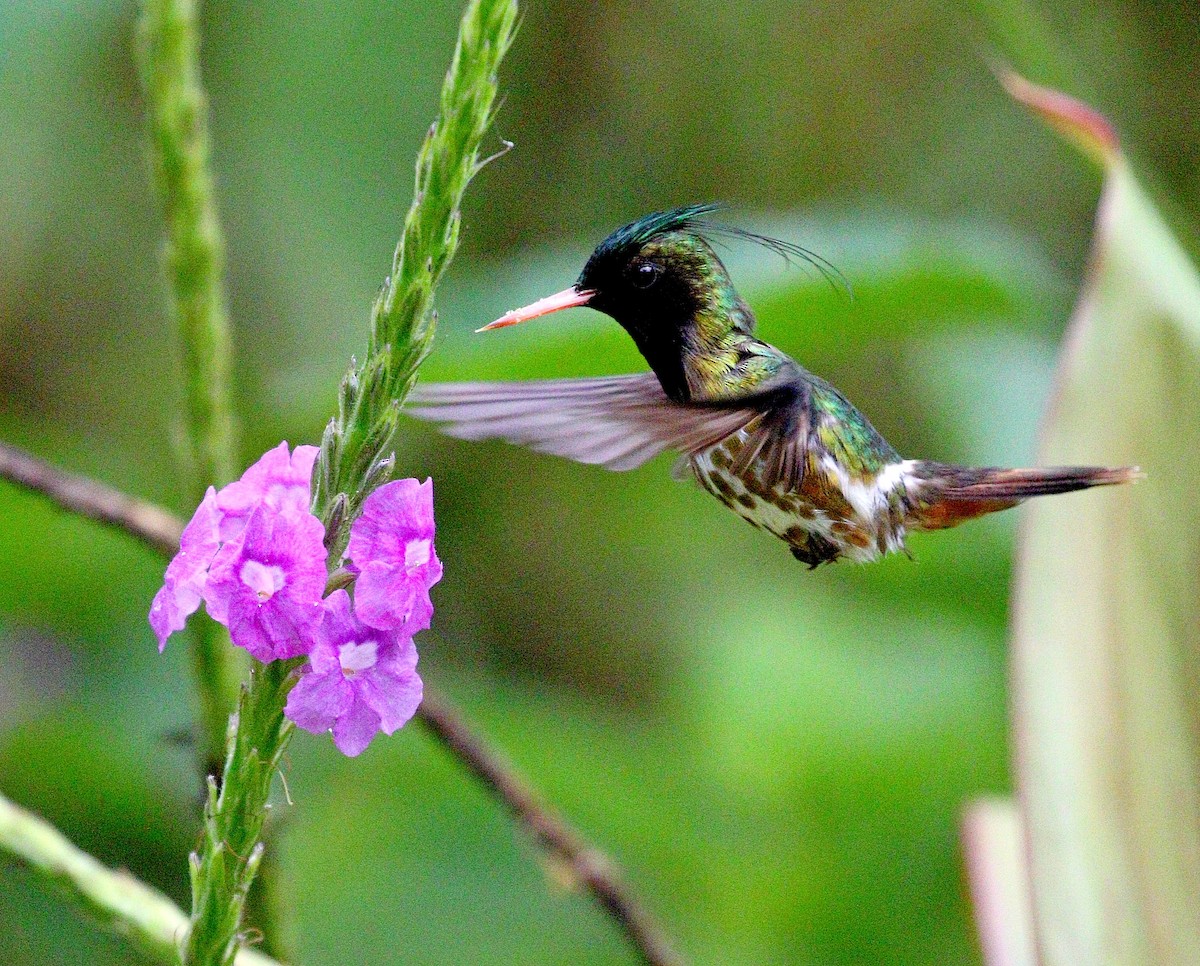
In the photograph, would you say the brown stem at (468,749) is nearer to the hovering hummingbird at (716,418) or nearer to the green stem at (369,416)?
the hovering hummingbird at (716,418)

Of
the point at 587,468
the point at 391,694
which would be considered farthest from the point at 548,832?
the point at 587,468

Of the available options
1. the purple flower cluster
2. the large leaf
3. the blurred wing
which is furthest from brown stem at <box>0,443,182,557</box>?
the large leaf

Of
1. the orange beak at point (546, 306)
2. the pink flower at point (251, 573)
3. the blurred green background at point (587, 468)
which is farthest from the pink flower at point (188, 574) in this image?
the blurred green background at point (587, 468)

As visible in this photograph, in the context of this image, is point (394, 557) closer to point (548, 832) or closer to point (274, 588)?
point (274, 588)

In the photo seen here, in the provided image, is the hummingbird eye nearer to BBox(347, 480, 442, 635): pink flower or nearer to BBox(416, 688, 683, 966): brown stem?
BBox(347, 480, 442, 635): pink flower

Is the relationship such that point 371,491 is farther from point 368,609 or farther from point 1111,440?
point 1111,440
